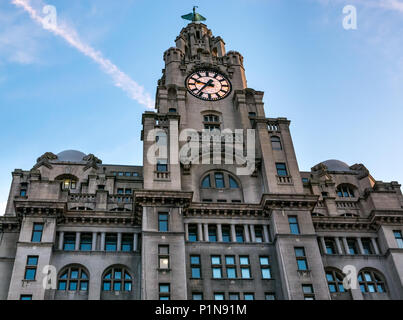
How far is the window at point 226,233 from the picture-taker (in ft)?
176

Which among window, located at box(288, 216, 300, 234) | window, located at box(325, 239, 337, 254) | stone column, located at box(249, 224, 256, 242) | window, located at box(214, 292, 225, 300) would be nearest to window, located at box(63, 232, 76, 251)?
window, located at box(214, 292, 225, 300)

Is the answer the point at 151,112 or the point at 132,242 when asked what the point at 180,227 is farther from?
the point at 151,112

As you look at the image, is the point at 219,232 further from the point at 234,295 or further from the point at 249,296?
the point at 249,296

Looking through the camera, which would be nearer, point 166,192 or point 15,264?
point 15,264

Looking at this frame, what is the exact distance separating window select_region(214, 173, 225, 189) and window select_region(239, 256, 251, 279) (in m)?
10.2

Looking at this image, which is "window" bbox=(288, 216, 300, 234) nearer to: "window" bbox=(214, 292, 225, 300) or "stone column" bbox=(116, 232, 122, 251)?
"window" bbox=(214, 292, 225, 300)

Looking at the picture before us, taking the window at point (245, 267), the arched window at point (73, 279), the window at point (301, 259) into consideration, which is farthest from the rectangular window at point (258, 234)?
the arched window at point (73, 279)

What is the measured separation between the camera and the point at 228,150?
203ft

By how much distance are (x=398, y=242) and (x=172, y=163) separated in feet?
84.0

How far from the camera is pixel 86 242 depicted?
5278 cm

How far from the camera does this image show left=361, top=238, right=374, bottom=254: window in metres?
56.4

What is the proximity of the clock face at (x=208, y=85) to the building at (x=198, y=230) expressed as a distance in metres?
3.97
